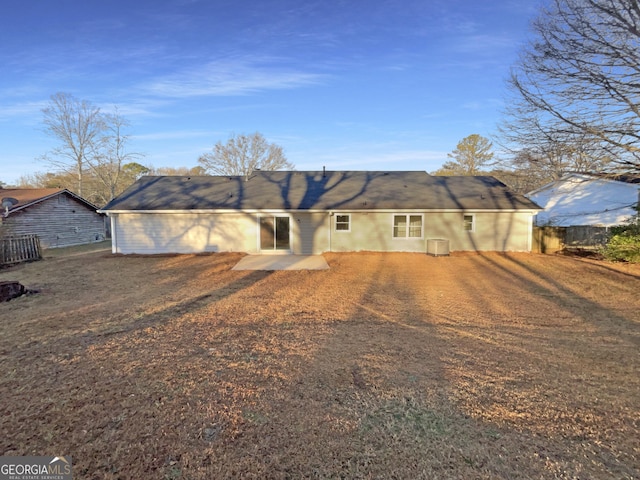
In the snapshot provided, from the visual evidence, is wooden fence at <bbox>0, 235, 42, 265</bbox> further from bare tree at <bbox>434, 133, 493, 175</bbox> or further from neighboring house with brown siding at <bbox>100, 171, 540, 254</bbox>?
bare tree at <bbox>434, 133, 493, 175</bbox>

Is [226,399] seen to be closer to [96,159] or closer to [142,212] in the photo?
[142,212]

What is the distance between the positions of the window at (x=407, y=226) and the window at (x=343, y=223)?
2.14m

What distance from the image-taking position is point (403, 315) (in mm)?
6590

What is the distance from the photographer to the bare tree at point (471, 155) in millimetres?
→ 36562

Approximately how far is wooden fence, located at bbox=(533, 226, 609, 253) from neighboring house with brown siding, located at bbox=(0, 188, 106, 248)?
86.6 feet

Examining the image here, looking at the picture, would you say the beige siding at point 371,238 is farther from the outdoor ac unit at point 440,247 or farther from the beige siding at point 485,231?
the beige siding at point 485,231

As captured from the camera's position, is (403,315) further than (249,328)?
Yes

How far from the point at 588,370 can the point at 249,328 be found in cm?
486

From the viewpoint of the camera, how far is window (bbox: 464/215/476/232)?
15375 millimetres

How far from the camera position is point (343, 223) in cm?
1521

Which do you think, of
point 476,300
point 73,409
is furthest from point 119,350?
point 476,300

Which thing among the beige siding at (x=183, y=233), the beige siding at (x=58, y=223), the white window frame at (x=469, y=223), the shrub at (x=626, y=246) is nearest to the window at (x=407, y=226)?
the white window frame at (x=469, y=223)

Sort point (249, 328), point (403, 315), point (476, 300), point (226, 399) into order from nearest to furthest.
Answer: point (226, 399) < point (249, 328) < point (403, 315) < point (476, 300)

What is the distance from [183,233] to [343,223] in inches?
293
